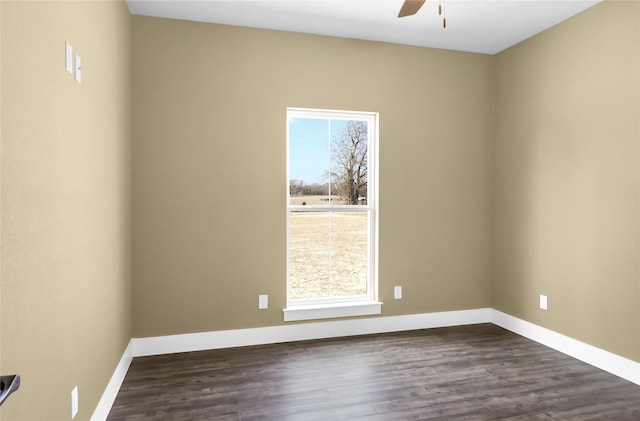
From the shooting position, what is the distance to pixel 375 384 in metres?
2.84

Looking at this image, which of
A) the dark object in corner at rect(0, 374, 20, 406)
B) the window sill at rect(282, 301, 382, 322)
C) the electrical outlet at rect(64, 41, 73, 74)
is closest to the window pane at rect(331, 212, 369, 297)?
the window sill at rect(282, 301, 382, 322)

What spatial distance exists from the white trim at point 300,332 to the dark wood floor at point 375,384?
3.8 inches

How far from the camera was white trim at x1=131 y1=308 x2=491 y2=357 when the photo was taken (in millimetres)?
3422

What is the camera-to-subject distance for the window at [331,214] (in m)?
3.81

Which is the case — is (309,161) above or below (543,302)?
above

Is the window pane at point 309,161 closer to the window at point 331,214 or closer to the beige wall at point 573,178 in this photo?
the window at point 331,214

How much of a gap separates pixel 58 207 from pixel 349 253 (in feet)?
8.96

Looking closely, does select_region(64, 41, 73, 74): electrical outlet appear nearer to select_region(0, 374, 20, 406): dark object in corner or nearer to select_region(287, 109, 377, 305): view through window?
select_region(0, 374, 20, 406): dark object in corner

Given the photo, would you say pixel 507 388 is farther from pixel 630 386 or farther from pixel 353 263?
pixel 353 263

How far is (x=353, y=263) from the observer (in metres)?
3.99

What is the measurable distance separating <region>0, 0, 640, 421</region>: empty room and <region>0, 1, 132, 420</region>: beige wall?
34mm

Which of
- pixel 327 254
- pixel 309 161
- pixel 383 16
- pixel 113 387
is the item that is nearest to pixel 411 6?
pixel 383 16

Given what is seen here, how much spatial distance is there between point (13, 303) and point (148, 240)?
2215 millimetres

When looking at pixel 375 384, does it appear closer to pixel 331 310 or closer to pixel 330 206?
pixel 331 310
